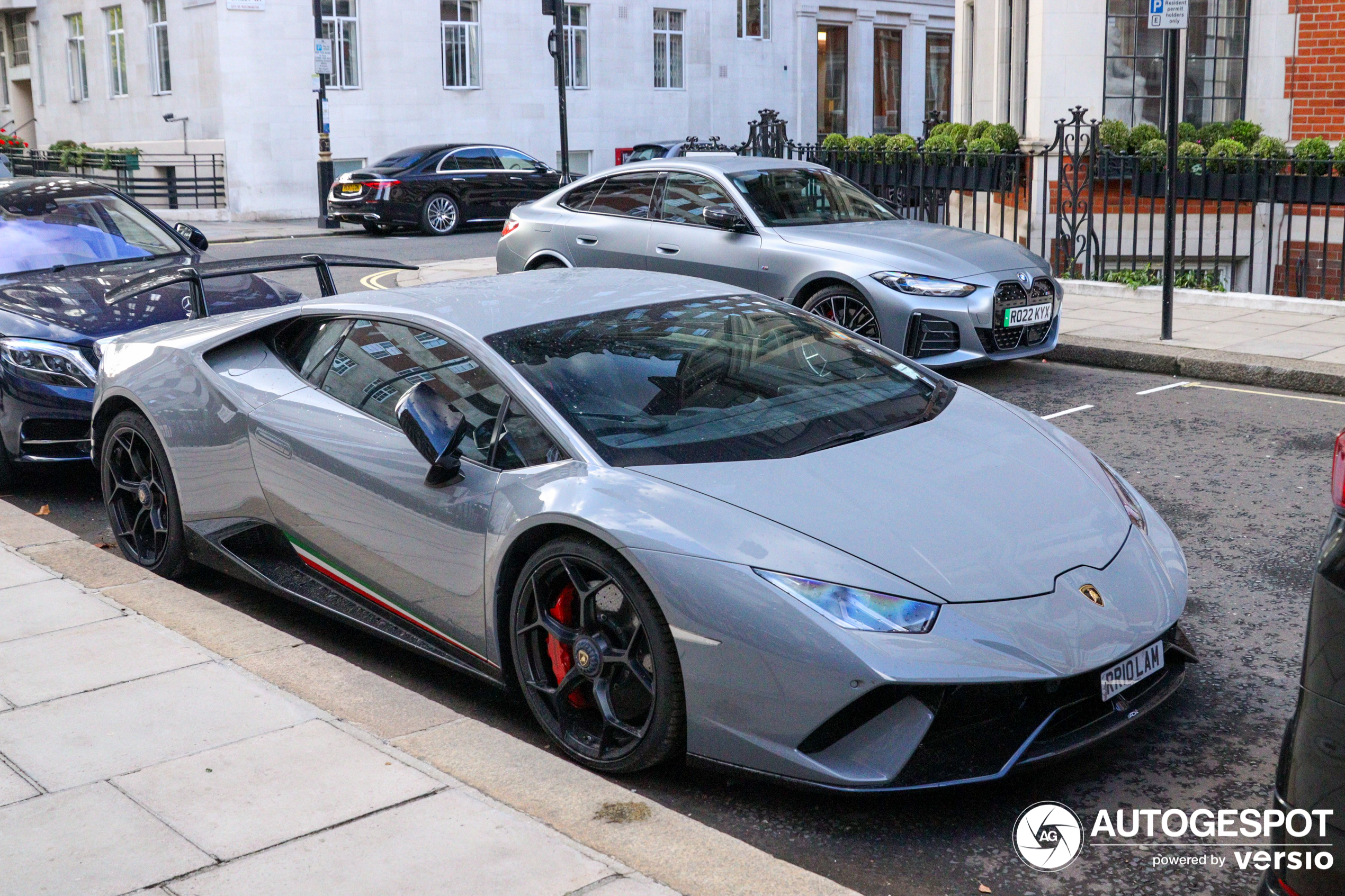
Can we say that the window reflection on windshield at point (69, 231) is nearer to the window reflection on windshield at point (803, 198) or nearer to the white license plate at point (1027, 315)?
Answer: the window reflection on windshield at point (803, 198)

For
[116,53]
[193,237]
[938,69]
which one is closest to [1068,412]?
[193,237]

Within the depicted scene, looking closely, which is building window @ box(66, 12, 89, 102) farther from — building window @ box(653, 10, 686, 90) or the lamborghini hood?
the lamborghini hood

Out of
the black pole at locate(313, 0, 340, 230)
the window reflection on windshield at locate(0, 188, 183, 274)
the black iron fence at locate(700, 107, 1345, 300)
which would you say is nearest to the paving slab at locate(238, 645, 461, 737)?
the window reflection on windshield at locate(0, 188, 183, 274)

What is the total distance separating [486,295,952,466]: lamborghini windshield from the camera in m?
4.09

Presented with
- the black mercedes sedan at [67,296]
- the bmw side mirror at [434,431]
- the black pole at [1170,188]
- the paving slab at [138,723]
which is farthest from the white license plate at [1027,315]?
the paving slab at [138,723]

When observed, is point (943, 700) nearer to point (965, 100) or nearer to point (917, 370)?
point (917, 370)

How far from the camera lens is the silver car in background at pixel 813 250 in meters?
9.06

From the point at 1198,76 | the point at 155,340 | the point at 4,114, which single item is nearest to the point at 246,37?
the point at 4,114

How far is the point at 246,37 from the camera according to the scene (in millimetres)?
30125

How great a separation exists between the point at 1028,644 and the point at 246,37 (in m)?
30.2

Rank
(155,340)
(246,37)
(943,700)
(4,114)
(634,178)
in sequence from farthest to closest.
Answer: (4,114)
(246,37)
(634,178)
(155,340)
(943,700)

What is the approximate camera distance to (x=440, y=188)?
2470 centimetres

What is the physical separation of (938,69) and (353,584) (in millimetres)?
43762

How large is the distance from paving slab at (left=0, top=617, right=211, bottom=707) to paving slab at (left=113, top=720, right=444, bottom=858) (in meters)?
0.77
